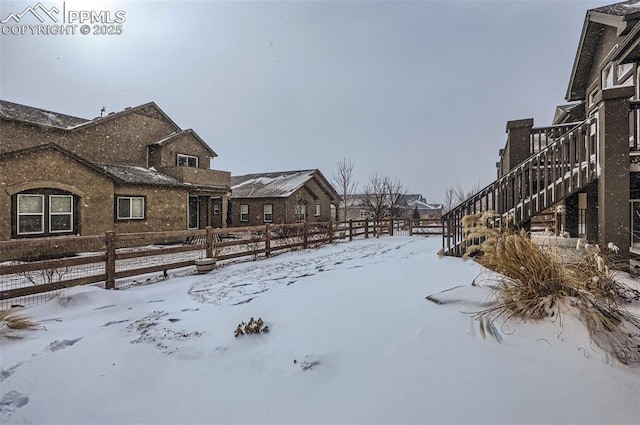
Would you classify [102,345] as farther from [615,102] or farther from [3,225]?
[3,225]

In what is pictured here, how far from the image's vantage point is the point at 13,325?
3758 millimetres

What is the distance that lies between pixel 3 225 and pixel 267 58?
1154cm

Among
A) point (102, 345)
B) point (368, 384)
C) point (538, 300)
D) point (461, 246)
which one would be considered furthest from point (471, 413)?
point (461, 246)

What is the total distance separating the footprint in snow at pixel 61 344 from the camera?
3.39 meters

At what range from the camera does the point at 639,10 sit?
7.09 metres

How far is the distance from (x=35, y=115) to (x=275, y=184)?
50.5ft

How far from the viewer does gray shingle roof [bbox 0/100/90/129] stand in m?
13.9

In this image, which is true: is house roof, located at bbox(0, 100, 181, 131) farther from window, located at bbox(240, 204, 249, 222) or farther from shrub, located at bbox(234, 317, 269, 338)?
shrub, located at bbox(234, 317, 269, 338)

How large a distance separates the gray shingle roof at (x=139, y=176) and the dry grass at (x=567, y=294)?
15189mm

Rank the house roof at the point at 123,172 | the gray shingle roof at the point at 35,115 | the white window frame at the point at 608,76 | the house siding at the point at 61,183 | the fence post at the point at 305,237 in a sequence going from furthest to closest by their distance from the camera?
1. the gray shingle roof at the point at 35,115
2. the fence post at the point at 305,237
3. the house roof at the point at 123,172
4. the house siding at the point at 61,183
5. the white window frame at the point at 608,76

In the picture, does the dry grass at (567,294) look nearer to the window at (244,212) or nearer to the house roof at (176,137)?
the house roof at (176,137)

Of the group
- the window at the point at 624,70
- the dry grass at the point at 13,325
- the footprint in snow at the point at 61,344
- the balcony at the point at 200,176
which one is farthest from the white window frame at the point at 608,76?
the balcony at the point at 200,176

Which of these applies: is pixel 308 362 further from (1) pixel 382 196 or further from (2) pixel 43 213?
(1) pixel 382 196

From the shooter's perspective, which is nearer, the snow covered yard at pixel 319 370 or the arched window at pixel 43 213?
the snow covered yard at pixel 319 370
